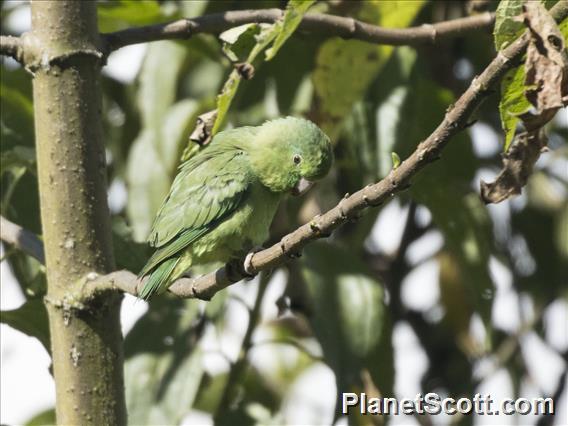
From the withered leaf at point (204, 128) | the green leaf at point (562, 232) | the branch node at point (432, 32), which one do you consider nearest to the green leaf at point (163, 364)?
the withered leaf at point (204, 128)

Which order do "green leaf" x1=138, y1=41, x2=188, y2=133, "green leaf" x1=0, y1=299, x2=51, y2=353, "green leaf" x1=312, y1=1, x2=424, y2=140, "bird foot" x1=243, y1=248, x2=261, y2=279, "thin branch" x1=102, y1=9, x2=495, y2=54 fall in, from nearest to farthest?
1. "bird foot" x1=243, y1=248, x2=261, y2=279
2. "thin branch" x1=102, y1=9, x2=495, y2=54
3. "green leaf" x1=0, y1=299, x2=51, y2=353
4. "green leaf" x1=312, y1=1, x2=424, y2=140
5. "green leaf" x1=138, y1=41, x2=188, y2=133

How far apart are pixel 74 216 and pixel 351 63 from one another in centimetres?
101

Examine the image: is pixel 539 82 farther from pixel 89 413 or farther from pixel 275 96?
pixel 275 96

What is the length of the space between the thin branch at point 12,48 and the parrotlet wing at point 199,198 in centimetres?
60

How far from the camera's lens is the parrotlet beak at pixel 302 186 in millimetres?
3006

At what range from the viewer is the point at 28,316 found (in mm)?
2590

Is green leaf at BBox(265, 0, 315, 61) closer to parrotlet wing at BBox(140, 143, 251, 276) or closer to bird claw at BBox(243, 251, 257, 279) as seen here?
bird claw at BBox(243, 251, 257, 279)

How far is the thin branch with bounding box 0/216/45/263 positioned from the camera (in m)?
2.35

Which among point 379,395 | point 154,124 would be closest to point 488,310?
point 379,395

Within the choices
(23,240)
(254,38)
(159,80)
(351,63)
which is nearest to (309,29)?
(254,38)

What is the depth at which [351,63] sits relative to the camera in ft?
9.53

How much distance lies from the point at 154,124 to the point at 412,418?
1.23 meters

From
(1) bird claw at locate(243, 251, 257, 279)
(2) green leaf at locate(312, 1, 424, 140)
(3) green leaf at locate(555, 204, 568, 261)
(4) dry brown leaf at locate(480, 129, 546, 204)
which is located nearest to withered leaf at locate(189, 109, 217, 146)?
(1) bird claw at locate(243, 251, 257, 279)

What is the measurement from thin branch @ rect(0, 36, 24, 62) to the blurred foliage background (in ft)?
1.28
